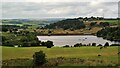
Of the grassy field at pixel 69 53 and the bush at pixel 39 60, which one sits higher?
the bush at pixel 39 60

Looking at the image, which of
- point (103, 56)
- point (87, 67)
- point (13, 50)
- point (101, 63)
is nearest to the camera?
point (87, 67)

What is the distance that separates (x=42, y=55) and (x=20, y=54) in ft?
40.4

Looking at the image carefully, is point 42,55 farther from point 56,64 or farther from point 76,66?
point 76,66

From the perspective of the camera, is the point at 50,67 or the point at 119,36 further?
the point at 119,36

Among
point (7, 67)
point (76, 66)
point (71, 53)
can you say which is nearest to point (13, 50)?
point (71, 53)

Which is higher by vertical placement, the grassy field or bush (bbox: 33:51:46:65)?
bush (bbox: 33:51:46:65)

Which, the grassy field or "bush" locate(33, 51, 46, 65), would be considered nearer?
"bush" locate(33, 51, 46, 65)

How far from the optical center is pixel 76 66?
149ft

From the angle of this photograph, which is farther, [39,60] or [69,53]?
[69,53]

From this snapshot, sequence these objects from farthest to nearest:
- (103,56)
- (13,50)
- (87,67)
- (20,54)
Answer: (13,50) → (20,54) → (103,56) → (87,67)

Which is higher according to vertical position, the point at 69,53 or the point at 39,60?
the point at 39,60

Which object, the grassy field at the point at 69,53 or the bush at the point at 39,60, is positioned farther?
the grassy field at the point at 69,53

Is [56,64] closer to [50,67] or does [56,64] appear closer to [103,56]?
[50,67]

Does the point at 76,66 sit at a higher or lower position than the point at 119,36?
higher
